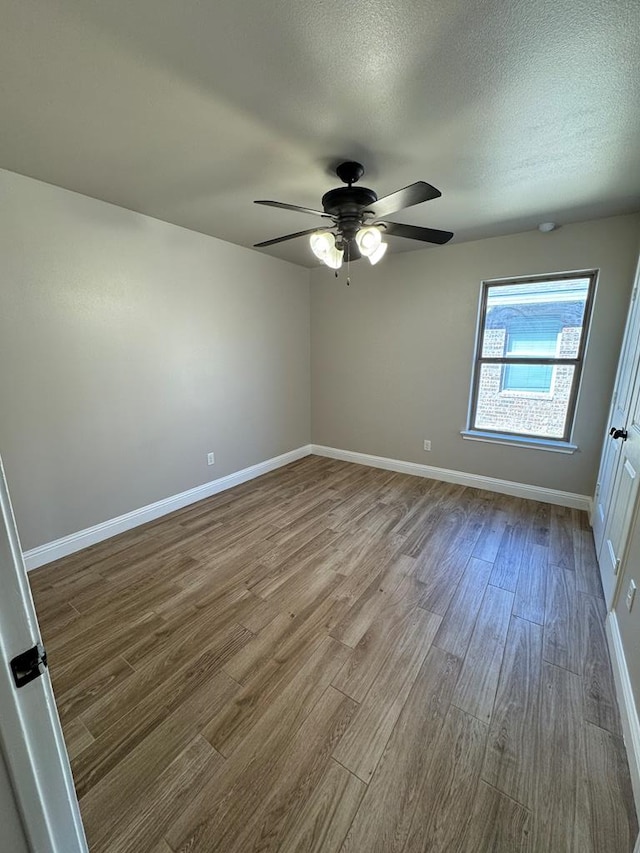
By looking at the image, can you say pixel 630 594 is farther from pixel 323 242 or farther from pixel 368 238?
pixel 323 242

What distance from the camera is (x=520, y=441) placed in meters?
3.36

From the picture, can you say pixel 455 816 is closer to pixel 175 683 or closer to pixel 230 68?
pixel 175 683

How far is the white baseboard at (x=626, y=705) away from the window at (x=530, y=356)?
6.59 ft

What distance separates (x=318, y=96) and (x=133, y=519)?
10.1ft

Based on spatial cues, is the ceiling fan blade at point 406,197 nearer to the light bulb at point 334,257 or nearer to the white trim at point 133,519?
the light bulb at point 334,257

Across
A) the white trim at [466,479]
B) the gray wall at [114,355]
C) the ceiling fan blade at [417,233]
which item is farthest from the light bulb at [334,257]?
the white trim at [466,479]

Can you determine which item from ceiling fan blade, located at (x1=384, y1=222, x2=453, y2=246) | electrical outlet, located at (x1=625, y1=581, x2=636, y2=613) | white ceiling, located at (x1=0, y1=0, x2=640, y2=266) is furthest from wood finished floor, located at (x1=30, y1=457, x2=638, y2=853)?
white ceiling, located at (x1=0, y1=0, x2=640, y2=266)

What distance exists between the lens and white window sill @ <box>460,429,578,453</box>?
10.4 feet

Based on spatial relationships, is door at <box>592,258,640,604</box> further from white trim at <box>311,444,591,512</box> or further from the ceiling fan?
the ceiling fan

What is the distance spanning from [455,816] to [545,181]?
3183 mm

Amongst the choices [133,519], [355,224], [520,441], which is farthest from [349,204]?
[133,519]

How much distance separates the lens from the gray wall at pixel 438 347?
284 cm

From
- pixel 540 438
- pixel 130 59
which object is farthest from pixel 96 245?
pixel 540 438

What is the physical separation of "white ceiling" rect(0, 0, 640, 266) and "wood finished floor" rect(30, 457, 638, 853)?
2533mm
